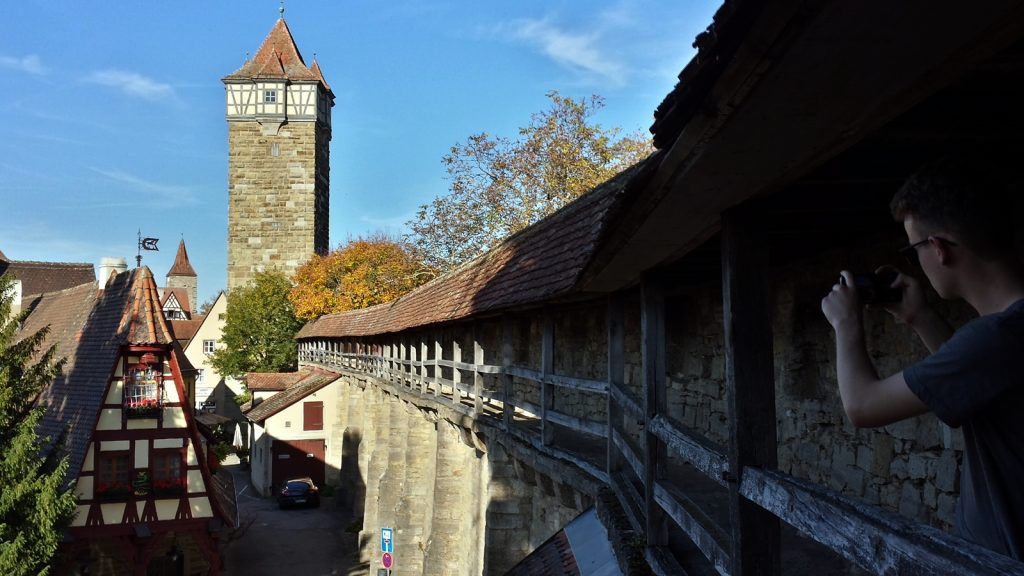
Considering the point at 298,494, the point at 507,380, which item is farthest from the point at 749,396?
the point at 298,494

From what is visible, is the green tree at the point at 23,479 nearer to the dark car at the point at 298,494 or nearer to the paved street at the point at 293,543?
the paved street at the point at 293,543

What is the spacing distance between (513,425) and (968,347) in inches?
298

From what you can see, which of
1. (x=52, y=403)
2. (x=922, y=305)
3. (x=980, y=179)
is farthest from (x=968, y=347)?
(x=52, y=403)

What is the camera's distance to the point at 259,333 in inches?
1769

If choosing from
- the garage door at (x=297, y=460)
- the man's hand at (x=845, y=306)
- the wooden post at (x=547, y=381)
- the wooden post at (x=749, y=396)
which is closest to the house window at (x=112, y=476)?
the wooden post at (x=547, y=381)

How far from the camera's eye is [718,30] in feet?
5.94

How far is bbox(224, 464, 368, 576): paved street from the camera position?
21703mm

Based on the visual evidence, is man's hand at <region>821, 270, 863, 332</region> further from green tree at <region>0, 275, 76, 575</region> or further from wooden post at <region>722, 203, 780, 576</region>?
green tree at <region>0, 275, 76, 575</region>

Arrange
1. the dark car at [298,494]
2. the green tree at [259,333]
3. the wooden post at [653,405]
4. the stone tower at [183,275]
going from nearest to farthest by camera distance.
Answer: the wooden post at [653,405] < the dark car at [298,494] < the green tree at [259,333] < the stone tower at [183,275]

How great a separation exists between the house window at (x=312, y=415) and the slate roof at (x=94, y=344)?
14051 millimetres

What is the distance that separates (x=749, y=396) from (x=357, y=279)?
36594 mm

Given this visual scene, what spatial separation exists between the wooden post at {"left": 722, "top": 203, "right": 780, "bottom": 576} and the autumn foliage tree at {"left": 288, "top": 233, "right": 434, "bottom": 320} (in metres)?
32.4

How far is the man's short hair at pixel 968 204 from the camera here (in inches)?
61.6

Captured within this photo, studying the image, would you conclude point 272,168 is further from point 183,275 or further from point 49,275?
point 183,275
